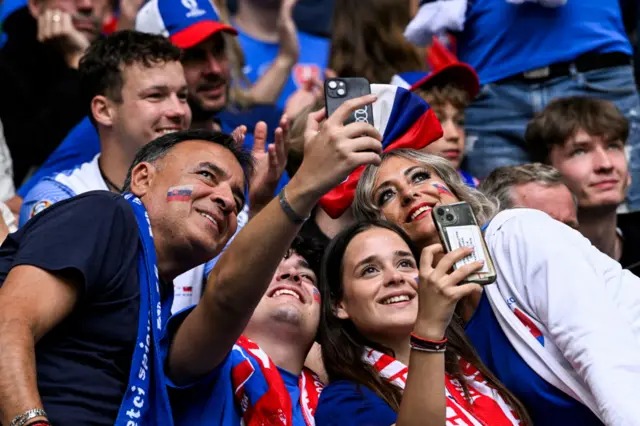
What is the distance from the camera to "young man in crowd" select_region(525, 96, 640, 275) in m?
4.92

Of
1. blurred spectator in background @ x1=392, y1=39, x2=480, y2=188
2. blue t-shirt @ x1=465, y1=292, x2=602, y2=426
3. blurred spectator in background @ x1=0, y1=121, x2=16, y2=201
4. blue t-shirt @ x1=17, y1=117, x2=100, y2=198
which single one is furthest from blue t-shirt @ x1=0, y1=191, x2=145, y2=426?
blurred spectator in background @ x1=392, y1=39, x2=480, y2=188

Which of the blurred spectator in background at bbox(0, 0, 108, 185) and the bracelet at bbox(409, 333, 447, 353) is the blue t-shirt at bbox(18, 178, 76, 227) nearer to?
the blurred spectator in background at bbox(0, 0, 108, 185)

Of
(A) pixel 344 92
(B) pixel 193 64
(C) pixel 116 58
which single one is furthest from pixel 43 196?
(A) pixel 344 92

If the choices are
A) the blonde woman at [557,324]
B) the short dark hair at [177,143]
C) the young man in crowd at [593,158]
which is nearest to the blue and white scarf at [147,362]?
the short dark hair at [177,143]

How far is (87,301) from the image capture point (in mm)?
2994

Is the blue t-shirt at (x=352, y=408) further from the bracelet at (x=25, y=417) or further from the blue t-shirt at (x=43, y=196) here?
the blue t-shirt at (x=43, y=196)

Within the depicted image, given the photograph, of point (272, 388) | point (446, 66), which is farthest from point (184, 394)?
point (446, 66)

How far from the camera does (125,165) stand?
4.64m

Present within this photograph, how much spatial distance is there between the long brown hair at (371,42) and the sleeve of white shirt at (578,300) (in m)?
2.46

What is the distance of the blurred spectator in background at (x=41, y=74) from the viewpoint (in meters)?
5.37

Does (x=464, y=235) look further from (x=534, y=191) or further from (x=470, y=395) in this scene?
(x=534, y=191)

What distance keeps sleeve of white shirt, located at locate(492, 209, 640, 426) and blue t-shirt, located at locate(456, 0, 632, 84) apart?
200 cm

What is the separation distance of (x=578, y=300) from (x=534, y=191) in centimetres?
127

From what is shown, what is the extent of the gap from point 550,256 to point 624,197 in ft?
6.63
